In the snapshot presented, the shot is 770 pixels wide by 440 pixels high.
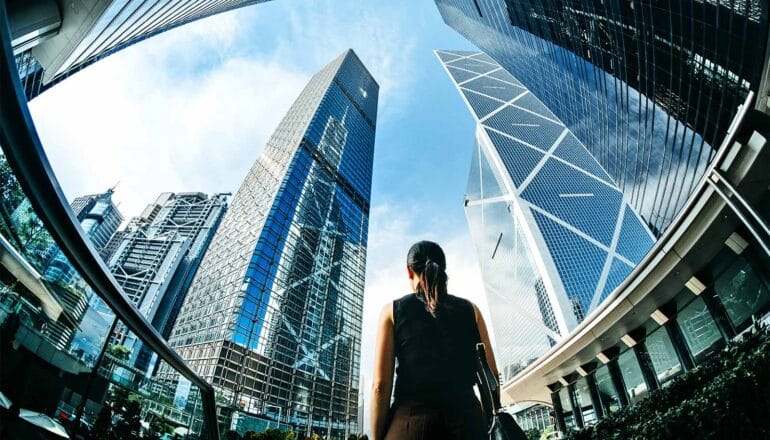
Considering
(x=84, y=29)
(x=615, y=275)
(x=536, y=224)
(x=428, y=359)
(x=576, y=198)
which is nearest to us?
(x=428, y=359)

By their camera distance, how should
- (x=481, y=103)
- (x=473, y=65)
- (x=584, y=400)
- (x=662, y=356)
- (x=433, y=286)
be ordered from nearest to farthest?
1. (x=433, y=286)
2. (x=662, y=356)
3. (x=584, y=400)
4. (x=481, y=103)
5. (x=473, y=65)

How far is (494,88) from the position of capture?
104688 millimetres

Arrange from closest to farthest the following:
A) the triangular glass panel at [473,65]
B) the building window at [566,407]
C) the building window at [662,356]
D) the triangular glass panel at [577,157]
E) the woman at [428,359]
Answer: the woman at [428,359], the building window at [662,356], the building window at [566,407], the triangular glass panel at [577,157], the triangular glass panel at [473,65]

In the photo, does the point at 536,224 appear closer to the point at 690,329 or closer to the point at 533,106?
the point at 533,106

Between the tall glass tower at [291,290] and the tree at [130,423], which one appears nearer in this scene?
the tree at [130,423]

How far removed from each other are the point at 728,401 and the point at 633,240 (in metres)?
83.9

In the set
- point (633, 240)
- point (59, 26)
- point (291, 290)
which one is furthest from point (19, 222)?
point (633, 240)

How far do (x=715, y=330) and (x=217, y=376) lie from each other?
36530 mm

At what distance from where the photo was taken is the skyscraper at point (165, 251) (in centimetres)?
7244

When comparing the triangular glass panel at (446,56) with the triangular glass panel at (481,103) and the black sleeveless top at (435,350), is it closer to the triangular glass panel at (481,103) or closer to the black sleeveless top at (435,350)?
the triangular glass panel at (481,103)

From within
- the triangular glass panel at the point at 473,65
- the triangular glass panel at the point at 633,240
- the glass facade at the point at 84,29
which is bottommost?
the glass facade at the point at 84,29

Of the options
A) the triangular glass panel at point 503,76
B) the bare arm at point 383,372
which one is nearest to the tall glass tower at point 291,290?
the bare arm at point 383,372

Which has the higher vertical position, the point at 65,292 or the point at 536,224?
the point at 536,224

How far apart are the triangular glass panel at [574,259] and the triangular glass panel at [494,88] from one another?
4908cm
